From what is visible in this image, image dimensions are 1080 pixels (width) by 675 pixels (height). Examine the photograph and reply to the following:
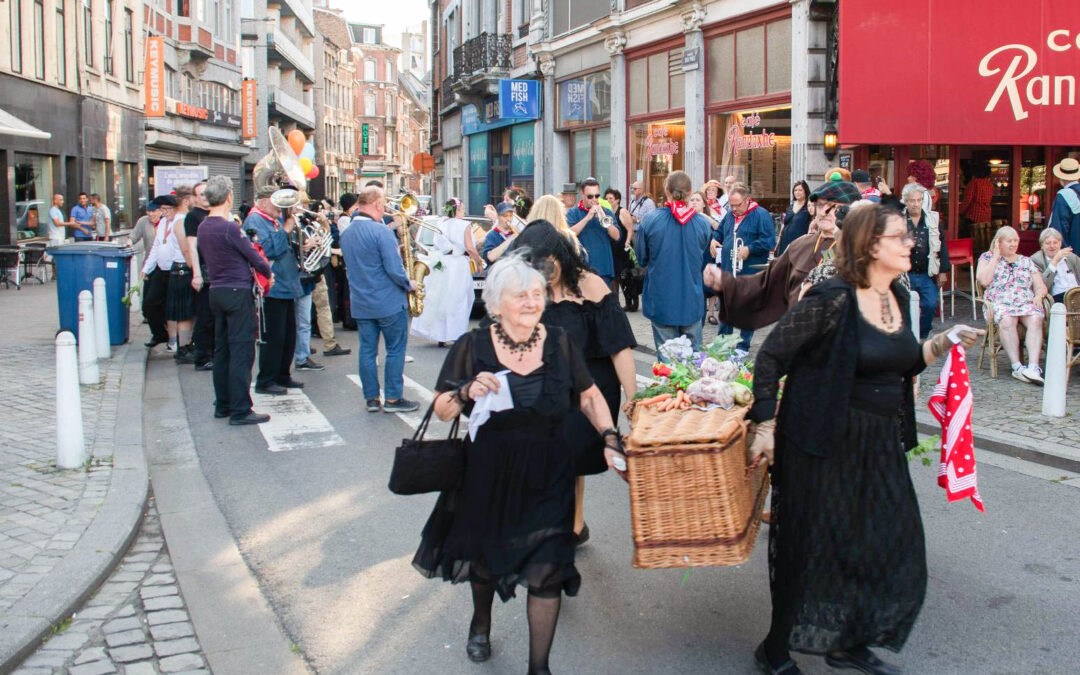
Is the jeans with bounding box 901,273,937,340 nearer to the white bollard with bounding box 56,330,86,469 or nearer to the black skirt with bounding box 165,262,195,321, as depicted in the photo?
the white bollard with bounding box 56,330,86,469

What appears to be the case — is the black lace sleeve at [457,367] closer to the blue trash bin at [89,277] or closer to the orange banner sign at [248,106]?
the blue trash bin at [89,277]

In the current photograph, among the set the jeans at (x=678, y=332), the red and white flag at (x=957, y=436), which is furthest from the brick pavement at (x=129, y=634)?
the jeans at (x=678, y=332)

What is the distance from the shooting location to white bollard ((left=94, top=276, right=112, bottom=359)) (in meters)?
11.8

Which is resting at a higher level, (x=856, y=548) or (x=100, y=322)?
(x=100, y=322)

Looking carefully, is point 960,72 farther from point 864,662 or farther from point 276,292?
point 864,662

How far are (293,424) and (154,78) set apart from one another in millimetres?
28024

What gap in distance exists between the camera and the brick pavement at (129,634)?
14.0ft

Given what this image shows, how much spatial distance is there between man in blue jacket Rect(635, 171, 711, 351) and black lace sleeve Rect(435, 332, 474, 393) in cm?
455

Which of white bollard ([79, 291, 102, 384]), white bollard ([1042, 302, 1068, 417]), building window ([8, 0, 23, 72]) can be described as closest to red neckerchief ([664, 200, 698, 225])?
white bollard ([1042, 302, 1068, 417])

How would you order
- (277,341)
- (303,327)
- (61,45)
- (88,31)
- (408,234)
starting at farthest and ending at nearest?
1. (88,31)
2. (61,45)
3. (408,234)
4. (303,327)
5. (277,341)

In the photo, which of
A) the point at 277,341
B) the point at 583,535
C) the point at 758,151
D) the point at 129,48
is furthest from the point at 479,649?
the point at 129,48

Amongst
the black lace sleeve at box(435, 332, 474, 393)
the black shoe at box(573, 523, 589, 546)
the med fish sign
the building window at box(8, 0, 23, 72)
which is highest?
the building window at box(8, 0, 23, 72)

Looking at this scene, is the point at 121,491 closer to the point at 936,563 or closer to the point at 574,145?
the point at 936,563

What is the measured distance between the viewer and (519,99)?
2631cm
